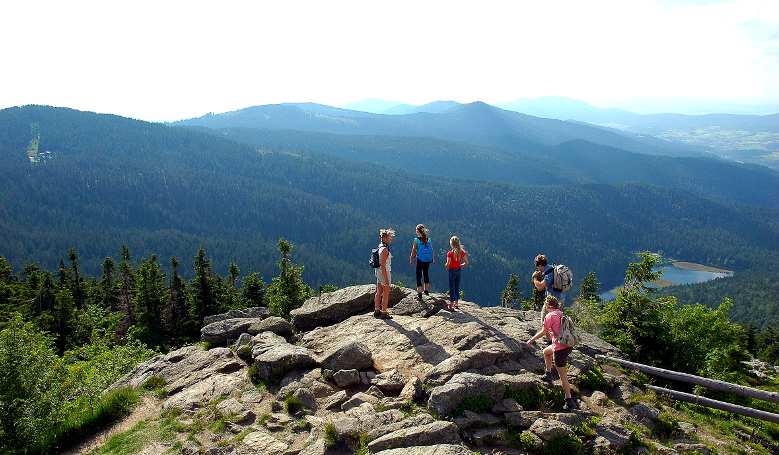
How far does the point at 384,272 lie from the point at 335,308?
15.0 ft

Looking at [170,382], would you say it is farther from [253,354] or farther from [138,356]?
[138,356]

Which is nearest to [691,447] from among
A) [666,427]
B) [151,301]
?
[666,427]

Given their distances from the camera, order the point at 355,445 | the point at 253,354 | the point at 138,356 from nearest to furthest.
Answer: the point at 355,445
the point at 253,354
the point at 138,356

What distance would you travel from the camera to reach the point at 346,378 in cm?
1227

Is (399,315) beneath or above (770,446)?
above

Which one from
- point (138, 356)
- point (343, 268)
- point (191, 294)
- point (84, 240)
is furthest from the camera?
point (84, 240)

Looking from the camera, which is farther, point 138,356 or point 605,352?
point 138,356

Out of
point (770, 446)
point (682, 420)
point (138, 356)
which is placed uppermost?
point (682, 420)

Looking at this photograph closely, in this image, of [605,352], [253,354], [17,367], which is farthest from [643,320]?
[17,367]

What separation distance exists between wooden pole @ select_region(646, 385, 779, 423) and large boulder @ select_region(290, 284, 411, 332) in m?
11.1

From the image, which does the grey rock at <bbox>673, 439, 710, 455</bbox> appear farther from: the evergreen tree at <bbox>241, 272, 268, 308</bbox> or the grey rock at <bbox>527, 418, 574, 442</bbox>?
the evergreen tree at <bbox>241, 272, 268, 308</bbox>

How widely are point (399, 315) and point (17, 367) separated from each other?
529 inches

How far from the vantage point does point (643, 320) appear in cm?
1809

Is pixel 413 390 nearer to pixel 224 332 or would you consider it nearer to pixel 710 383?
pixel 710 383
